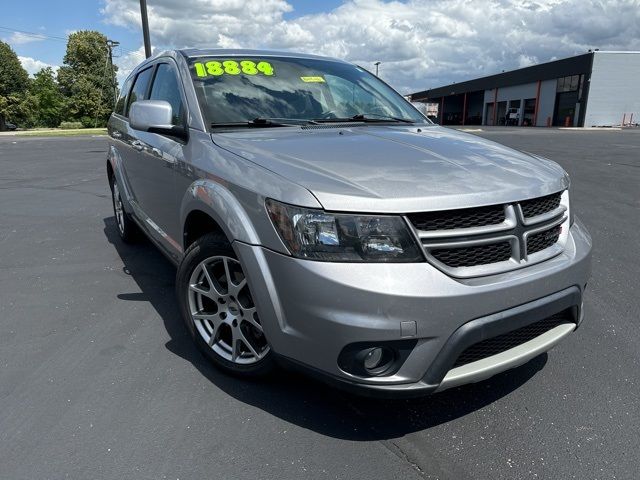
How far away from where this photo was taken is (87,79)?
59.0m

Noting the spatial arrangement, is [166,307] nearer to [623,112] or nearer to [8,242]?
[8,242]

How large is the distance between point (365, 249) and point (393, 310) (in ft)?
0.86

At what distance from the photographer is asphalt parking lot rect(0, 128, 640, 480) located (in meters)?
2.16

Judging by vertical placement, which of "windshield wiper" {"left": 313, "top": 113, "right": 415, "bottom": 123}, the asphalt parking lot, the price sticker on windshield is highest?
the price sticker on windshield

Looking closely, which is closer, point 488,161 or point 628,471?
point 628,471

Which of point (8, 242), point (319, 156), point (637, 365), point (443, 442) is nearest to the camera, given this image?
point (443, 442)

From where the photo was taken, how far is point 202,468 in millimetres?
2145

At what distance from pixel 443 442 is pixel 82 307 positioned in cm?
279

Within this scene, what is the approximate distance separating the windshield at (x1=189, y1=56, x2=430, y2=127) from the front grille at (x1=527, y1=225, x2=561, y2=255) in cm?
150

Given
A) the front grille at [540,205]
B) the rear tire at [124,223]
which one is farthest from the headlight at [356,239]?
the rear tire at [124,223]

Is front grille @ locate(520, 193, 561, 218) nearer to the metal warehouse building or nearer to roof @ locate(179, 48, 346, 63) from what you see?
roof @ locate(179, 48, 346, 63)

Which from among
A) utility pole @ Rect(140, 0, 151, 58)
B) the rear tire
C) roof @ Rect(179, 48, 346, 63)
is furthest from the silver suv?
utility pole @ Rect(140, 0, 151, 58)

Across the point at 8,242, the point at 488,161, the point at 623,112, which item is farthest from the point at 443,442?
the point at 623,112

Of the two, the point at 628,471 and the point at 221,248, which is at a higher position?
the point at 221,248
